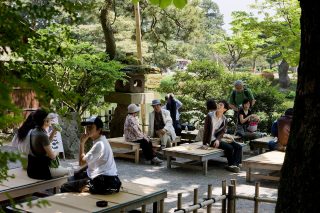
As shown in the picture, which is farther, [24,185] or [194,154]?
[194,154]

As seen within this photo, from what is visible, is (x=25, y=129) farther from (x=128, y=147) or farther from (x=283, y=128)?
(x=283, y=128)

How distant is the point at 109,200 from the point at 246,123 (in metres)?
6.70

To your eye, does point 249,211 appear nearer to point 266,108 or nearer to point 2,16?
point 2,16

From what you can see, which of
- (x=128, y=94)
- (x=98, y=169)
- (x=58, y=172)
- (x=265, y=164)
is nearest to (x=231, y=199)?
(x=98, y=169)

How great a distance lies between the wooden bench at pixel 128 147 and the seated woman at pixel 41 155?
3499 mm

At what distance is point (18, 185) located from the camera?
19.8ft

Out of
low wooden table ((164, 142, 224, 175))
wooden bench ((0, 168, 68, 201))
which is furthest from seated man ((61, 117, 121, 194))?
low wooden table ((164, 142, 224, 175))

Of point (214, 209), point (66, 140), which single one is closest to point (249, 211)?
point (214, 209)

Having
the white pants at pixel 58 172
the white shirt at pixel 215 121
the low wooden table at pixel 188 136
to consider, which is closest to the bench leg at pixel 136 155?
the white shirt at pixel 215 121

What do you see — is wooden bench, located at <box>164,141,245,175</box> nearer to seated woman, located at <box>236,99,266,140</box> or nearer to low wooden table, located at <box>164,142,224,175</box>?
low wooden table, located at <box>164,142,224,175</box>

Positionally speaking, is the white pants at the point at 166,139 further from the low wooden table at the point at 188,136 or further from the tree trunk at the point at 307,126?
the tree trunk at the point at 307,126

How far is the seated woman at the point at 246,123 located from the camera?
36.8ft

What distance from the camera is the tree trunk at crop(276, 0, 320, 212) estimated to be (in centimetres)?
227

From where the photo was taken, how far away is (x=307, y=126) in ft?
7.57
